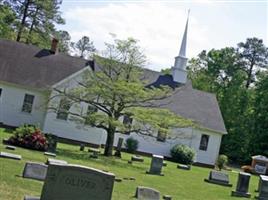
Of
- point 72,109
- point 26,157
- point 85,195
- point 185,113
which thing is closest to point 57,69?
point 72,109

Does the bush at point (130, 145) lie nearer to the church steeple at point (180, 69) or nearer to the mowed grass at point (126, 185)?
the church steeple at point (180, 69)

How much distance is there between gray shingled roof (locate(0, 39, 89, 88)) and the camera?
40.0 meters

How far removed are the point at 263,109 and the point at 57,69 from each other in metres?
24.4

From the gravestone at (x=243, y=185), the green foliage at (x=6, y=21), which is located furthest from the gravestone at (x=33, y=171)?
the green foliage at (x=6, y=21)

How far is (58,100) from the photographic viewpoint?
124ft

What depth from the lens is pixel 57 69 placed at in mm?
41906

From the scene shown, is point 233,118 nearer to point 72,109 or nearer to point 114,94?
point 72,109

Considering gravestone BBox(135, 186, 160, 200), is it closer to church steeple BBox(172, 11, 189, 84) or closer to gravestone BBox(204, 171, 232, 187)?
gravestone BBox(204, 171, 232, 187)

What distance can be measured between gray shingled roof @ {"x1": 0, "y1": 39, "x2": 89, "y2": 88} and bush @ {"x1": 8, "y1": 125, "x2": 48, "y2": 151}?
12.1m

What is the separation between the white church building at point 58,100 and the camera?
39.6 m

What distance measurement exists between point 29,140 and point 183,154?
1641cm

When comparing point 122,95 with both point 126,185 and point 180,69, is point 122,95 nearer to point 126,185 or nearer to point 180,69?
point 126,185

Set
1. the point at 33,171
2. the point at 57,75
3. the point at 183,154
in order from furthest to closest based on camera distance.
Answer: the point at 57,75 → the point at 183,154 → the point at 33,171

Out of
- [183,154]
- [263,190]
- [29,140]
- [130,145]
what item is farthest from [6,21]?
[263,190]
